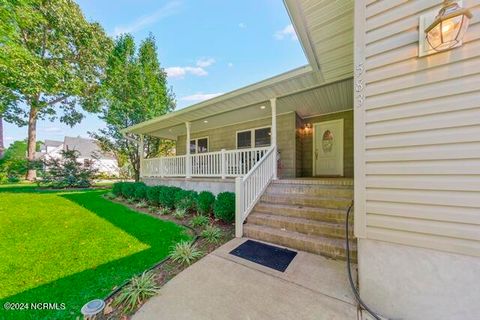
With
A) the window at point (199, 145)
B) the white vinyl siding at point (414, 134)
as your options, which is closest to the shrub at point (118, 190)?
the window at point (199, 145)

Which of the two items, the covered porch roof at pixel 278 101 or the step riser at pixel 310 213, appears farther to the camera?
the covered porch roof at pixel 278 101

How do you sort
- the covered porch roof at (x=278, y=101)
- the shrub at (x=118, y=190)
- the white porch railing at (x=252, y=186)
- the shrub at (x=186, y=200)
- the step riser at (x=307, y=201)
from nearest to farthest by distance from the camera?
the step riser at (x=307, y=201) → the white porch railing at (x=252, y=186) → the covered porch roof at (x=278, y=101) → the shrub at (x=186, y=200) → the shrub at (x=118, y=190)

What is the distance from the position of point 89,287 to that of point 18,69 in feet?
44.6

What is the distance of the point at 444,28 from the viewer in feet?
5.37

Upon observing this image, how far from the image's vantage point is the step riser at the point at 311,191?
4047 mm

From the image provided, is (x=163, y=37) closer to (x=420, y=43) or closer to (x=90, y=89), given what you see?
(x=90, y=89)

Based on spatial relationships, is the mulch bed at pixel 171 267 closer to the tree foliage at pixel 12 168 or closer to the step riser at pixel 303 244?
the step riser at pixel 303 244

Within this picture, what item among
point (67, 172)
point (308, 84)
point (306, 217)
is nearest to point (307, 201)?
point (306, 217)

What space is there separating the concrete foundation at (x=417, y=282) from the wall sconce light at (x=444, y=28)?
1870mm

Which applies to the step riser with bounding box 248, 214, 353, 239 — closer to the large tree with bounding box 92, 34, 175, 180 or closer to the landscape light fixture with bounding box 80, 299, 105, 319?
the landscape light fixture with bounding box 80, 299, 105, 319

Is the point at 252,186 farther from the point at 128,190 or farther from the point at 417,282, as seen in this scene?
the point at 128,190

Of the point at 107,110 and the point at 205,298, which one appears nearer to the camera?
the point at 205,298


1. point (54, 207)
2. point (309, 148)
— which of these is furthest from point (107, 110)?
point (309, 148)

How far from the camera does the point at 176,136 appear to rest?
11156mm
